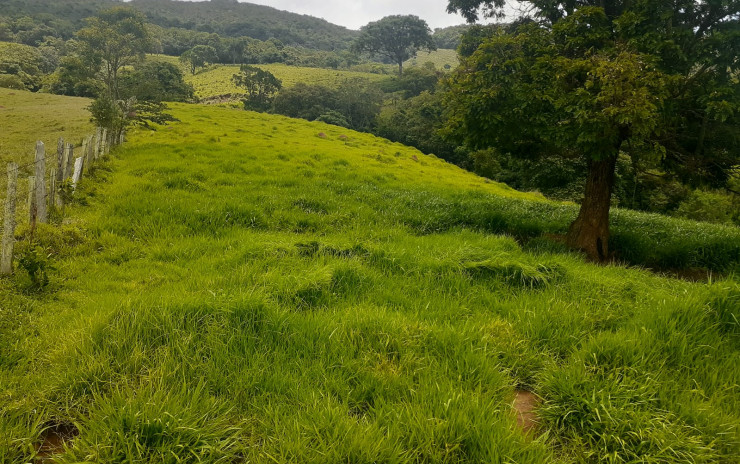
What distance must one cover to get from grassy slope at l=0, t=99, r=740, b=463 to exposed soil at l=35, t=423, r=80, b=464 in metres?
0.09

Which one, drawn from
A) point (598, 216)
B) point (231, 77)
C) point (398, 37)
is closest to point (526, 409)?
point (598, 216)

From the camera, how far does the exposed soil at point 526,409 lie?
9.40 feet

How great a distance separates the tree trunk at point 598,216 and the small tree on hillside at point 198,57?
120 meters

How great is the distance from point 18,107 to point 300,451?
47.9 metres

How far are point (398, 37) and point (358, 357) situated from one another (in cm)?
14829

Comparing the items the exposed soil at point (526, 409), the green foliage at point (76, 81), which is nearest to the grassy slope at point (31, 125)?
the green foliage at point (76, 81)

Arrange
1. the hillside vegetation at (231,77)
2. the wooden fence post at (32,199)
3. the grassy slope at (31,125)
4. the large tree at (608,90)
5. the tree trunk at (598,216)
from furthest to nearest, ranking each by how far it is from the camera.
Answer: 1. the hillside vegetation at (231,77)
2. the grassy slope at (31,125)
3. the tree trunk at (598,216)
4. the large tree at (608,90)
5. the wooden fence post at (32,199)

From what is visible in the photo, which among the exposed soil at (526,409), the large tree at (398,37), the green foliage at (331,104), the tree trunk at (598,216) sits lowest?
the exposed soil at (526,409)

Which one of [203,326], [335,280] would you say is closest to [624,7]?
[335,280]

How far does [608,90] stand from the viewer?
710 centimetres

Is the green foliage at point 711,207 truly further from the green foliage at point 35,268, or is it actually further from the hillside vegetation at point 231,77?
the hillside vegetation at point 231,77

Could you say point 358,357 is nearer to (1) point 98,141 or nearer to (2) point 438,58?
(1) point 98,141

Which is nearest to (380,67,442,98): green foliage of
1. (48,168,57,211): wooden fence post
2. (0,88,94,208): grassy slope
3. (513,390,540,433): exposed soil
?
(0,88,94,208): grassy slope

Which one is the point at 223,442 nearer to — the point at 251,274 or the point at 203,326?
the point at 203,326
